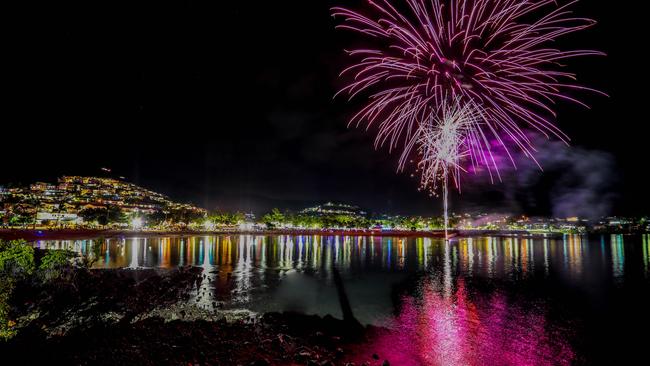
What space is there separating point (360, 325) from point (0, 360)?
11689 millimetres

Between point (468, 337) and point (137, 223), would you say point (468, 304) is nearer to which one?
point (468, 337)

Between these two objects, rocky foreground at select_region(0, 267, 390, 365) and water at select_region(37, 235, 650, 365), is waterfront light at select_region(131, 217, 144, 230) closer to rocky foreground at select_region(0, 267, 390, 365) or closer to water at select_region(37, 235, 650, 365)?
water at select_region(37, 235, 650, 365)

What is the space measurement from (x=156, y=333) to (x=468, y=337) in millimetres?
11336

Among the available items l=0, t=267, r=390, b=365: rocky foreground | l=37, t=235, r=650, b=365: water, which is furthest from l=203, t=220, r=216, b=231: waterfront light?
l=0, t=267, r=390, b=365: rocky foreground

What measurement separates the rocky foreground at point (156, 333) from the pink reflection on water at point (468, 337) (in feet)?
3.67

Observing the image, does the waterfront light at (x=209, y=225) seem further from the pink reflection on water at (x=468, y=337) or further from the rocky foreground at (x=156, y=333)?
the pink reflection on water at (x=468, y=337)

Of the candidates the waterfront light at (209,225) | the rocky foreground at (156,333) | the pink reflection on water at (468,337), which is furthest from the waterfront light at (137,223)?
the pink reflection on water at (468,337)

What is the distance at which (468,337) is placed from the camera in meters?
14.4

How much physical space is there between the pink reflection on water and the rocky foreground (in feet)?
3.67

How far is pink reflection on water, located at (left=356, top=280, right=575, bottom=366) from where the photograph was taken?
40.3 ft

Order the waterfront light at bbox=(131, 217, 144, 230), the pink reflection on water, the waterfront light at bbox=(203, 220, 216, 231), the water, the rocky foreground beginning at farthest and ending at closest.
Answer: the waterfront light at bbox=(203, 220, 216, 231)
the waterfront light at bbox=(131, 217, 144, 230)
the water
the pink reflection on water
the rocky foreground

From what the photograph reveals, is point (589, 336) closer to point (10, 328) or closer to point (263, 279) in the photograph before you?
point (263, 279)

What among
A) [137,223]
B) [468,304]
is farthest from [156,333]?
[137,223]

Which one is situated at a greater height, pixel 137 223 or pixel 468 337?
pixel 137 223
